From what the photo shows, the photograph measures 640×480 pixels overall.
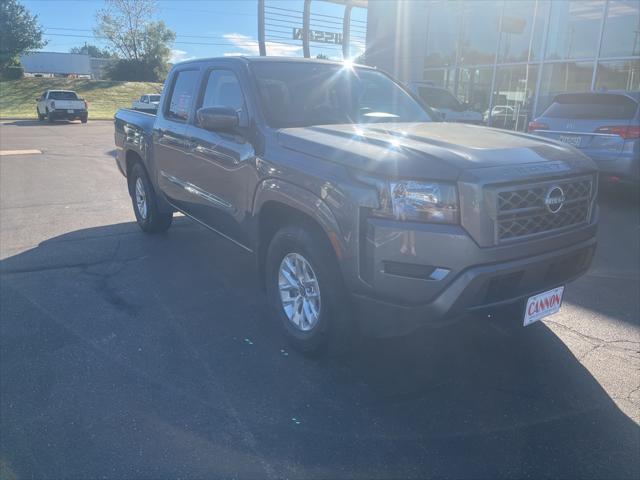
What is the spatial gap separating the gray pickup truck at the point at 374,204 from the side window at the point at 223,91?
0.08 feet

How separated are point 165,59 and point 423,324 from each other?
213ft

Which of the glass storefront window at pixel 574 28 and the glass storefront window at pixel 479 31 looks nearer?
the glass storefront window at pixel 574 28

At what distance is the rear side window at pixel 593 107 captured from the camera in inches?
310

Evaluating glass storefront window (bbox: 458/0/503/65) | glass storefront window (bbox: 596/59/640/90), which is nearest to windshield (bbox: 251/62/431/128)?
glass storefront window (bbox: 596/59/640/90)

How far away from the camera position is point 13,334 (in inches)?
156

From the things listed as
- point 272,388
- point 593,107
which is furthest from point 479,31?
point 272,388

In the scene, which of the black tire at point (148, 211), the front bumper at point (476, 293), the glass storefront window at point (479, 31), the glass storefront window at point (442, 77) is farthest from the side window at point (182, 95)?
the glass storefront window at point (442, 77)

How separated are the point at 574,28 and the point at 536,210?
1659cm

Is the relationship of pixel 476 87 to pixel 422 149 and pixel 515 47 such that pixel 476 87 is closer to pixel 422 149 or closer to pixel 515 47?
pixel 515 47

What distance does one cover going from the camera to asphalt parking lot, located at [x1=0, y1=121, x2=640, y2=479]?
2.68 m

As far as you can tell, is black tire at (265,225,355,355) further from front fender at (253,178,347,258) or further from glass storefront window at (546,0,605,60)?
glass storefront window at (546,0,605,60)

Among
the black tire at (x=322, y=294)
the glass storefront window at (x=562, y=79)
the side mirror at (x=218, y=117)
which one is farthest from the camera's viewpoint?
the glass storefront window at (x=562, y=79)

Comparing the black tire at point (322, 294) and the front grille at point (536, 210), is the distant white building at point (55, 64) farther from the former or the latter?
the front grille at point (536, 210)

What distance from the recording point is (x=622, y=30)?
15.2 meters
